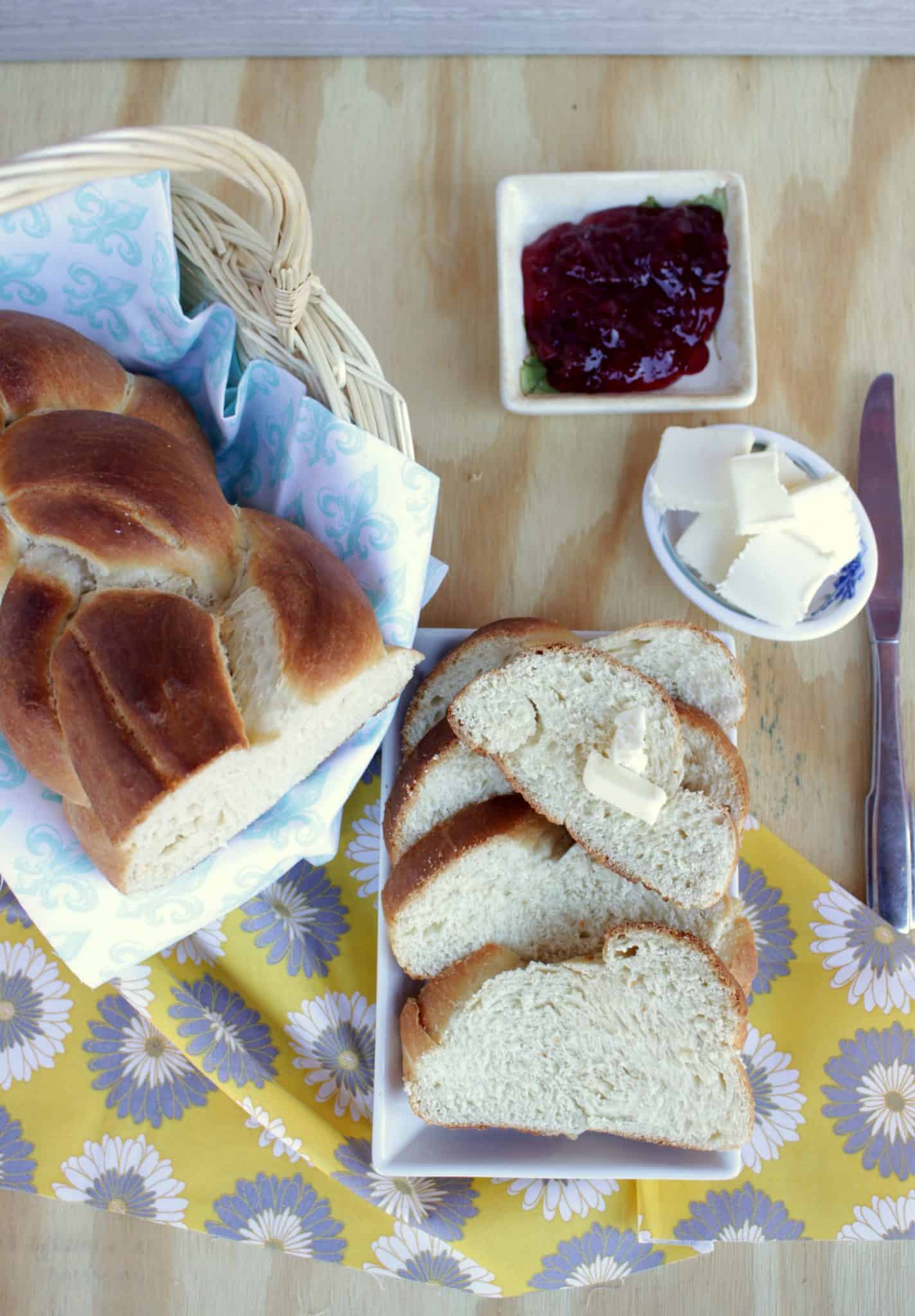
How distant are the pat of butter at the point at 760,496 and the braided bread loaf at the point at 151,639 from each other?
523mm

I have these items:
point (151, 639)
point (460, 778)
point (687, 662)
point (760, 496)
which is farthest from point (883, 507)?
point (151, 639)

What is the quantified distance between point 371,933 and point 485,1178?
41 cm

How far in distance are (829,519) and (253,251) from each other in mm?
879

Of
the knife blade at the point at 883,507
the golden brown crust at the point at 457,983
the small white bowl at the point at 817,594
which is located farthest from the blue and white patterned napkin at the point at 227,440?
the knife blade at the point at 883,507

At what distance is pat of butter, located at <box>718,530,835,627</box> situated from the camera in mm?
1470

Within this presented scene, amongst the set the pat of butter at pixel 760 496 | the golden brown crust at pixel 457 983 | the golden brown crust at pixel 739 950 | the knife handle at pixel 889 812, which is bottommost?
the golden brown crust at pixel 457 983

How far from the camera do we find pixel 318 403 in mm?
1398

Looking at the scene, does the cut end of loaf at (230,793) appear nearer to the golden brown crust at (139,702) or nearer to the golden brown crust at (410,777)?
the golden brown crust at (139,702)

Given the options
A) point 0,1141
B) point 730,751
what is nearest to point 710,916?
point 730,751

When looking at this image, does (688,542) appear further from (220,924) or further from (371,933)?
(220,924)

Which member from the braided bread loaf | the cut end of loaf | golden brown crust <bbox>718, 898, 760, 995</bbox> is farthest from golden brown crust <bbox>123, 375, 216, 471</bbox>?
golden brown crust <bbox>718, 898, 760, 995</bbox>

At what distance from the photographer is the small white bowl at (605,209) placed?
1562mm

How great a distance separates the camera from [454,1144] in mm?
1542

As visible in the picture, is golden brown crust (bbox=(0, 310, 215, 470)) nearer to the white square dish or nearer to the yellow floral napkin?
the white square dish
